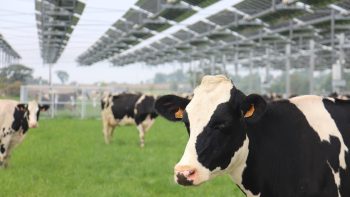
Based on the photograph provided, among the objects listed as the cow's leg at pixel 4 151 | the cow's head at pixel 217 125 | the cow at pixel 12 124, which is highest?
the cow's head at pixel 217 125

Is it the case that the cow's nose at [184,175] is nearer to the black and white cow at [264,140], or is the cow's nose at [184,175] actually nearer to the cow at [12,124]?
the black and white cow at [264,140]

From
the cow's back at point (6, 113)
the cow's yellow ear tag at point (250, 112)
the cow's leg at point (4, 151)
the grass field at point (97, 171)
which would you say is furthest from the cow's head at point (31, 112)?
the cow's yellow ear tag at point (250, 112)

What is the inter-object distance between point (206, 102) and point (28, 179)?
6172mm

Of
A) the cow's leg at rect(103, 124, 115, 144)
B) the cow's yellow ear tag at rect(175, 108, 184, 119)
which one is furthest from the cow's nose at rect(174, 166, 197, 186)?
the cow's leg at rect(103, 124, 115, 144)

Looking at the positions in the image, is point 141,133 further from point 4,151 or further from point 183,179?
point 183,179

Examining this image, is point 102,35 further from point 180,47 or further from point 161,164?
point 161,164

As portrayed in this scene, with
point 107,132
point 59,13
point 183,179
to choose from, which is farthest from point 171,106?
point 59,13

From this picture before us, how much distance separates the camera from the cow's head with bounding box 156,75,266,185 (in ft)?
11.8

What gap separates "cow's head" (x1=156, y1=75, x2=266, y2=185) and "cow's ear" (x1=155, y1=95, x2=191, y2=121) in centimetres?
Answer: 30

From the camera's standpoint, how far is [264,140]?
13.3 ft

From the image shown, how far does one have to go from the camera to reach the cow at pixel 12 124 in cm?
1068

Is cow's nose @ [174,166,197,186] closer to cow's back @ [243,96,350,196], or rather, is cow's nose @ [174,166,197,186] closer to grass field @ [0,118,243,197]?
cow's back @ [243,96,350,196]

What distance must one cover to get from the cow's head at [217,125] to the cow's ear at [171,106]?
1.00ft

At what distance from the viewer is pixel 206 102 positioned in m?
3.79
